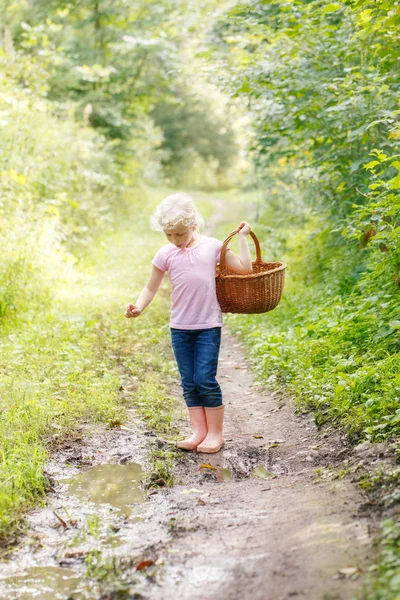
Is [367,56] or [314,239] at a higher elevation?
[367,56]

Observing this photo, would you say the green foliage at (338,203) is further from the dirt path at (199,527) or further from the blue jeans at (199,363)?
the blue jeans at (199,363)

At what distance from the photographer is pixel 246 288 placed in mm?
4605

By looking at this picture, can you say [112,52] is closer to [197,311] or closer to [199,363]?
[197,311]

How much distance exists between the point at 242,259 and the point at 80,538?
222cm

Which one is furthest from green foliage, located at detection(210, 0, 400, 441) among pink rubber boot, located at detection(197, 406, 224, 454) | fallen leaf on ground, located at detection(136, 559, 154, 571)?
fallen leaf on ground, located at detection(136, 559, 154, 571)

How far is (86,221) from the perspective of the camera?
1308 centimetres

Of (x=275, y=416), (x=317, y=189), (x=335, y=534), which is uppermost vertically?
(x=317, y=189)

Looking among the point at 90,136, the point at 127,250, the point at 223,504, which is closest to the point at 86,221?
the point at 127,250

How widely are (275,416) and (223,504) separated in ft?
5.83

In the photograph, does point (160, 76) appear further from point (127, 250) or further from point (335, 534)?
point (335, 534)

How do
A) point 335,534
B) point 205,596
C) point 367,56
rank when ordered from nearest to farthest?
1. point 205,596
2. point 335,534
3. point 367,56

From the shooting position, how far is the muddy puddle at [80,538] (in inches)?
117

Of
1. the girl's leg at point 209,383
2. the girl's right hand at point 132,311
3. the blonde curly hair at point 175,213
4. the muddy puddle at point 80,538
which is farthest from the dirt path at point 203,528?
the blonde curly hair at point 175,213

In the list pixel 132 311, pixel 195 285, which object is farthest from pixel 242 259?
pixel 132 311
